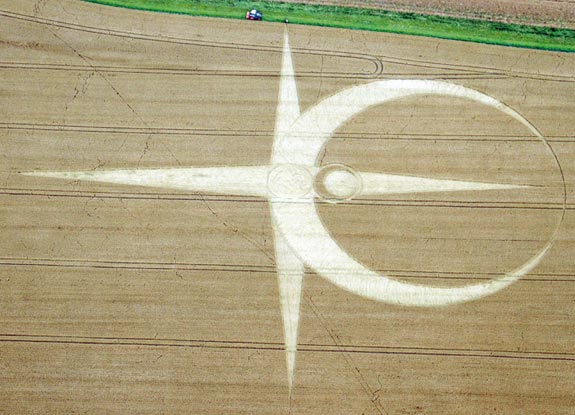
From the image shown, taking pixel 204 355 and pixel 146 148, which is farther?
pixel 146 148

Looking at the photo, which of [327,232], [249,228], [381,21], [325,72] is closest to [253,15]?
[325,72]

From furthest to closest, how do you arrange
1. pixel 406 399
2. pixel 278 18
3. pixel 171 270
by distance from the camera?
pixel 278 18 < pixel 171 270 < pixel 406 399

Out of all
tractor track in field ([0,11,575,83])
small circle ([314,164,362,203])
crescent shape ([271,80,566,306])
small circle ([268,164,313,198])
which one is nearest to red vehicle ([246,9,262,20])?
tractor track in field ([0,11,575,83])

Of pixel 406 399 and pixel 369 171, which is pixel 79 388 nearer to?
pixel 406 399

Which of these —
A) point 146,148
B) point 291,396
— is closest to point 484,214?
point 291,396

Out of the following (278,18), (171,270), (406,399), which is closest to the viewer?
(406,399)

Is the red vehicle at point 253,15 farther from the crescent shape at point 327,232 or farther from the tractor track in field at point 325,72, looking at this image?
the crescent shape at point 327,232

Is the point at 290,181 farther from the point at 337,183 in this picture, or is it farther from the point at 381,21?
the point at 381,21
